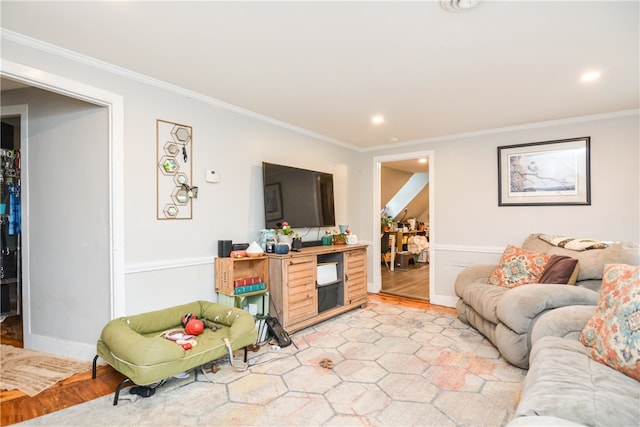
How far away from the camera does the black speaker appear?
300cm

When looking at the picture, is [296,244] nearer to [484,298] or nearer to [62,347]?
[484,298]

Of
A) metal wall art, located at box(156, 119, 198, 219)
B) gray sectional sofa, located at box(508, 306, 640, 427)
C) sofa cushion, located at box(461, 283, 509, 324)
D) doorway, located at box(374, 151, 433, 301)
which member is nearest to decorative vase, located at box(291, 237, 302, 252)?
metal wall art, located at box(156, 119, 198, 219)

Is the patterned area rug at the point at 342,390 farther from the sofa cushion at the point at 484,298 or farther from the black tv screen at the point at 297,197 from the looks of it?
the black tv screen at the point at 297,197

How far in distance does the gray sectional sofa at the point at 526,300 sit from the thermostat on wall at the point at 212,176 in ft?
8.71

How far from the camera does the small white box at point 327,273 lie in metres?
3.59

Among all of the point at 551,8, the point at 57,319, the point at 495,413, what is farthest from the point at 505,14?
the point at 57,319

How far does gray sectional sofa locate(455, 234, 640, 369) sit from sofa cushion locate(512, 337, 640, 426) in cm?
80

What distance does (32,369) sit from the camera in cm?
240

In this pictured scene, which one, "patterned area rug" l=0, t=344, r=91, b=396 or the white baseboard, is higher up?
the white baseboard

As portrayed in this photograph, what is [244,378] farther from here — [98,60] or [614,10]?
[614,10]

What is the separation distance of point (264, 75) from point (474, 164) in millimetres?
2917

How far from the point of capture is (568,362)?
4.89 feet

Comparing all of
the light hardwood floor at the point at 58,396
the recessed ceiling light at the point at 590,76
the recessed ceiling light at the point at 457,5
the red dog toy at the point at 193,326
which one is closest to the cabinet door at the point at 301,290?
the red dog toy at the point at 193,326

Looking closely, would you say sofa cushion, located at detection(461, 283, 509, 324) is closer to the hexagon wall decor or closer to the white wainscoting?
the white wainscoting
